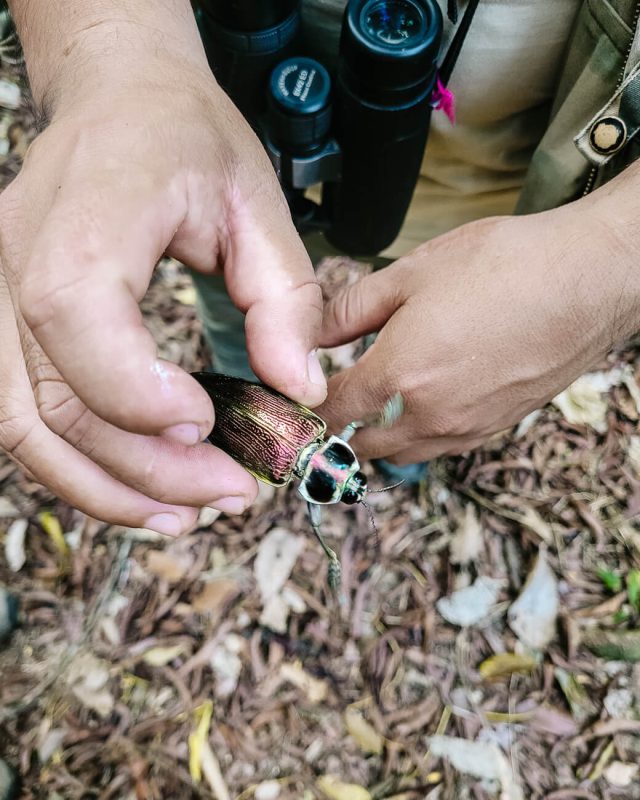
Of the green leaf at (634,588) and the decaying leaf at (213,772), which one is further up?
the green leaf at (634,588)

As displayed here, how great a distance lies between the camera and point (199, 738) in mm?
2568

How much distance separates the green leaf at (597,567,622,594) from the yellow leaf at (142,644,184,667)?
1.76 metres

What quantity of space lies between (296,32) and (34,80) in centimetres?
75

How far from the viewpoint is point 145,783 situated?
249 centimetres

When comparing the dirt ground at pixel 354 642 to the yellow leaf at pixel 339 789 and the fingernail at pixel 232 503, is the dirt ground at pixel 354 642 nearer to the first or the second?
the yellow leaf at pixel 339 789

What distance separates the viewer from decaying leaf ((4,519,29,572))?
2.87 m

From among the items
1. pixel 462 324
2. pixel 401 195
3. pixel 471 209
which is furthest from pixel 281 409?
pixel 471 209

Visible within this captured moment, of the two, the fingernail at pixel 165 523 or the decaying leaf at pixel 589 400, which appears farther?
the decaying leaf at pixel 589 400

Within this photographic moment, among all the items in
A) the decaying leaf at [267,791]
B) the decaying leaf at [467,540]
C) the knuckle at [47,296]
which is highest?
the knuckle at [47,296]

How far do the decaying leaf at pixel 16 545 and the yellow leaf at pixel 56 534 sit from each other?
2.9 inches

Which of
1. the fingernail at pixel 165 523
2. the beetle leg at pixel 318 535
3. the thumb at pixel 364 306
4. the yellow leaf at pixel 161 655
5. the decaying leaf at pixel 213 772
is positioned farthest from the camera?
the yellow leaf at pixel 161 655

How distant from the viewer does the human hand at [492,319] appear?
173 centimetres

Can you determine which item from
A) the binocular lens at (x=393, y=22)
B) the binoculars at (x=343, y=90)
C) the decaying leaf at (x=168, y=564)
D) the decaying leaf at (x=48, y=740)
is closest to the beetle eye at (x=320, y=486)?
the binoculars at (x=343, y=90)

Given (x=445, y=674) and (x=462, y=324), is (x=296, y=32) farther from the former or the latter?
(x=445, y=674)
